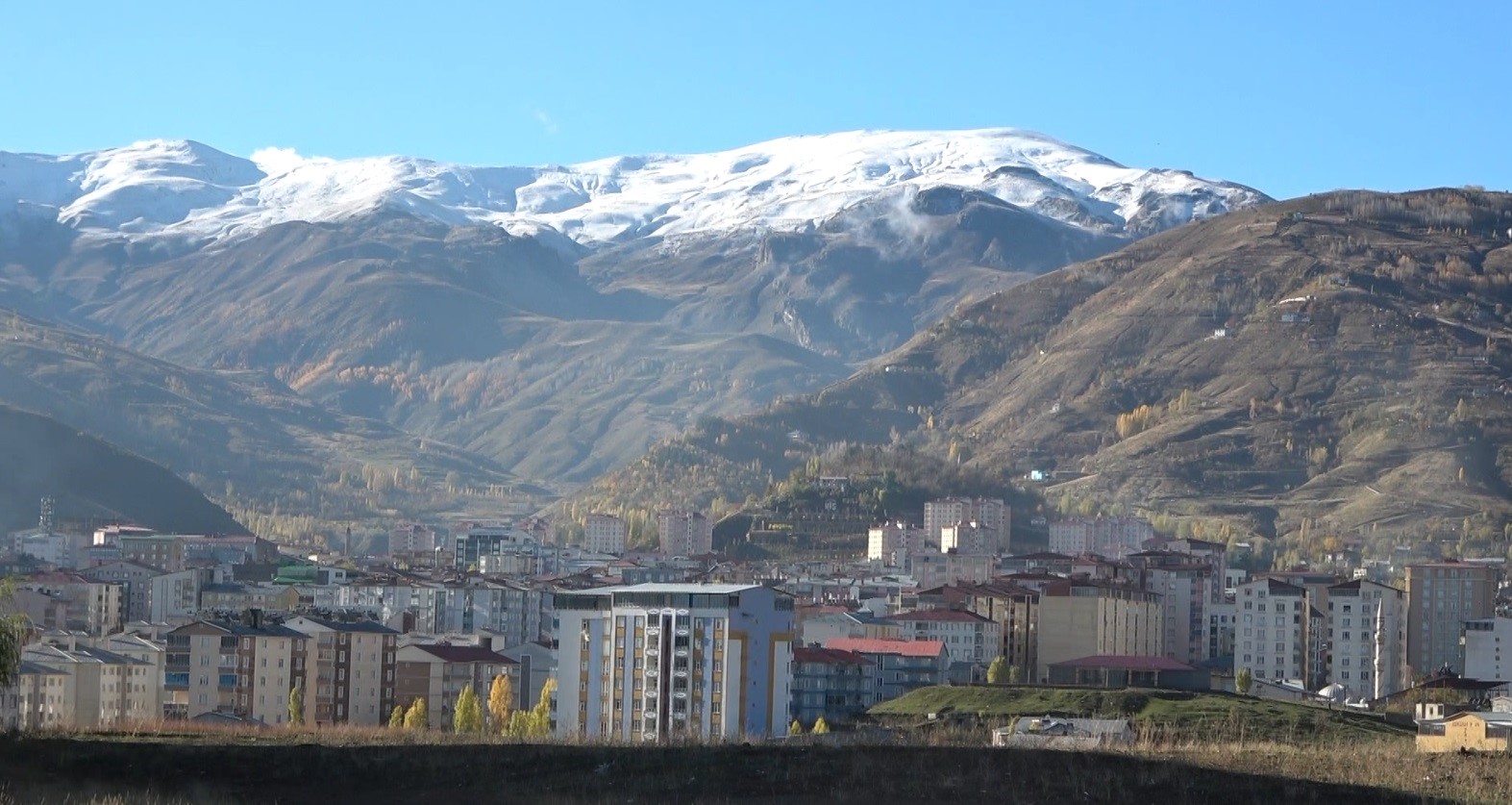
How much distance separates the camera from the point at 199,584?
390 ft

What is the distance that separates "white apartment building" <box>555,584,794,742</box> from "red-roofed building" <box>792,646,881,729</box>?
→ 30.2 feet

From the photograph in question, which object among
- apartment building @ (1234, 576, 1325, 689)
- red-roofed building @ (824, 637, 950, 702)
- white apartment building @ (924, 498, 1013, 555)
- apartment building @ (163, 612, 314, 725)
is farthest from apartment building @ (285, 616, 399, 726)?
white apartment building @ (924, 498, 1013, 555)

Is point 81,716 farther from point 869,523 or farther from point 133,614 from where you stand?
point 869,523

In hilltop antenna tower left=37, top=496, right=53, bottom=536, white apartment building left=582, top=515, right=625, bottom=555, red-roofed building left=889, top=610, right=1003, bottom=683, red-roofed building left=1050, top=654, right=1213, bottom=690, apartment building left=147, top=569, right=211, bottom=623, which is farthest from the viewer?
white apartment building left=582, top=515, right=625, bottom=555

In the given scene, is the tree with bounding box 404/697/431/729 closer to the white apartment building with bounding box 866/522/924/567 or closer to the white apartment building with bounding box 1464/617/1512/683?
the white apartment building with bounding box 1464/617/1512/683

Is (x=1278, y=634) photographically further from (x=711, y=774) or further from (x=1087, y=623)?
(x=711, y=774)

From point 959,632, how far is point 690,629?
32.8 m

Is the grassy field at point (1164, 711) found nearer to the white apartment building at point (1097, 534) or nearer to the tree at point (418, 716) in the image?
the tree at point (418, 716)

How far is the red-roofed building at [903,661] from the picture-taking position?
3159 inches

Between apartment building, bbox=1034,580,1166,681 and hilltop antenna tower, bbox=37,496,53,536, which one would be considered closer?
apartment building, bbox=1034,580,1166,681

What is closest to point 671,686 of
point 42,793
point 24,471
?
point 42,793

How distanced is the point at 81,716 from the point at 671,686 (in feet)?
55.0

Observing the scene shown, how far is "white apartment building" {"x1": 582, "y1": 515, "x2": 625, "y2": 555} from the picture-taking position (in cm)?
18100

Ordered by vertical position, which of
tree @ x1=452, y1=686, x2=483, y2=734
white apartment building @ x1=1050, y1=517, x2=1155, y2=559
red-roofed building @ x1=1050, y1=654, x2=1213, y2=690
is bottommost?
tree @ x1=452, y1=686, x2=483, y2=734
